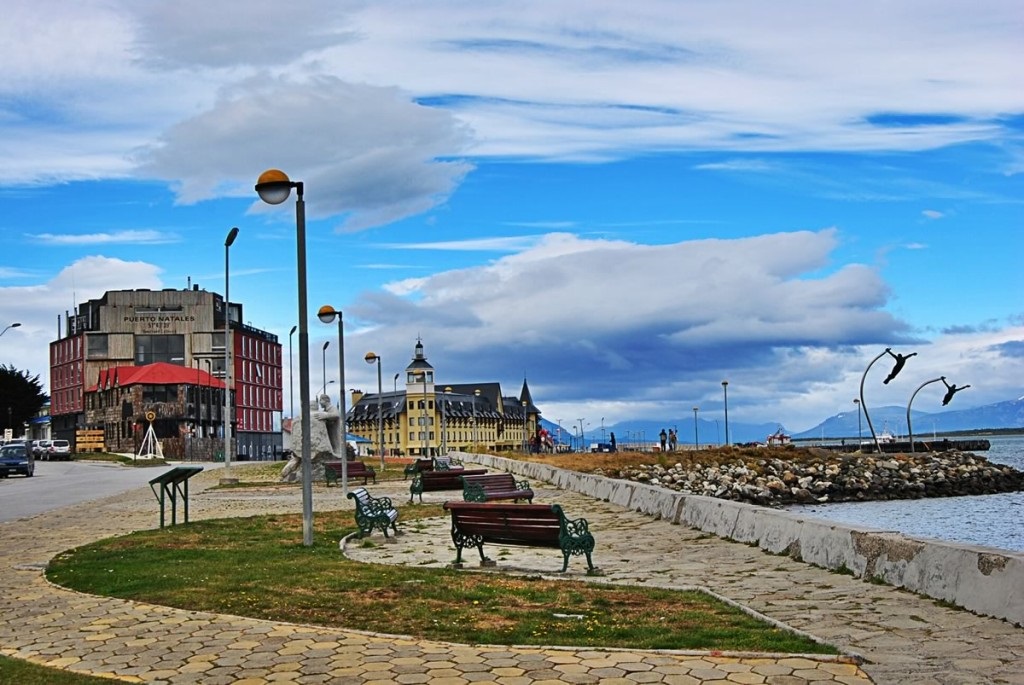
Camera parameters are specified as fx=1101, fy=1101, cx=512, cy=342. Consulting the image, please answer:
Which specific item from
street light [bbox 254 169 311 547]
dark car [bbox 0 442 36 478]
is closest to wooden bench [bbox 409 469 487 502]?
street light [bbox 254 169 311 547]

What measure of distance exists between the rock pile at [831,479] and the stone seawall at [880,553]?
1168 inches

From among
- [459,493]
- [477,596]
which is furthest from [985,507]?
[477,596]

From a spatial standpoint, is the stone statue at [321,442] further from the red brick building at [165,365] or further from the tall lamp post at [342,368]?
Answer: the red brick building at [165,365]

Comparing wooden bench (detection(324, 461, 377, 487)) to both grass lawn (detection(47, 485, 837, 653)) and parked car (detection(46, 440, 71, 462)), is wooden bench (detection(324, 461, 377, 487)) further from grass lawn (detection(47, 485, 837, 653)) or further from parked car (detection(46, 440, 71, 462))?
parked car (detection(46, 440, 71, 462))

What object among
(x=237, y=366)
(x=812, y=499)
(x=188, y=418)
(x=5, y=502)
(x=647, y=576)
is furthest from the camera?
(x=237, y=366)

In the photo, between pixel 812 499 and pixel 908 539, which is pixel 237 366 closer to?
pixel 812 499

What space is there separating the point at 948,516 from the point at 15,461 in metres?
41.8

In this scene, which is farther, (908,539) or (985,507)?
(985,507)

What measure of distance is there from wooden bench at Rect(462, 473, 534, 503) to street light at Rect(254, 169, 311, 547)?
216 inches

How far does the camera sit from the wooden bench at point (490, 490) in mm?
21234

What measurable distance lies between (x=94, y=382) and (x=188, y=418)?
89.9ft

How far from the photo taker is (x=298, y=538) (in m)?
17.1

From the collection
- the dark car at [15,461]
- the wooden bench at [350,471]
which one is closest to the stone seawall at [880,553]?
the wooden bench at [350,471]

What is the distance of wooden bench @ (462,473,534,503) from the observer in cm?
2123
